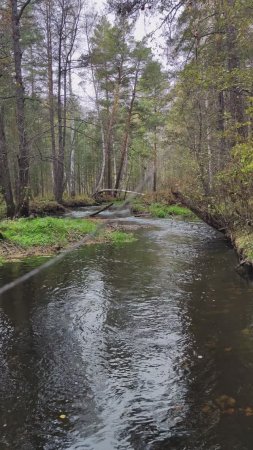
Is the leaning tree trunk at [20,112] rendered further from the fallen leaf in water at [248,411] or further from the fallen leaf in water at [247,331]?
the fallen leaf in water at [248,411]

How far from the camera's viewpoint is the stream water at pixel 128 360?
360cm

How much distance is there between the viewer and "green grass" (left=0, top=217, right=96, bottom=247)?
40.1 feet

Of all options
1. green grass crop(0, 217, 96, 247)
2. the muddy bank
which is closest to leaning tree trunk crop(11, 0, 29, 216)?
Answer: green grass crop(0, 217, 96, 247)

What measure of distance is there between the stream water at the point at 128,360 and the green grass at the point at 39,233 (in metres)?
2.96

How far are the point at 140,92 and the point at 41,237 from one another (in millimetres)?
21781

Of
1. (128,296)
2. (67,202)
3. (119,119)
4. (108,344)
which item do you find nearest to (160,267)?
(128,296)

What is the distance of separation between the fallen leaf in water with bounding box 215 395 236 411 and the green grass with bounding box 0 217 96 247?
349 inches

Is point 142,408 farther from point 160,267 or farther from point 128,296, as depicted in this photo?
point 160,267

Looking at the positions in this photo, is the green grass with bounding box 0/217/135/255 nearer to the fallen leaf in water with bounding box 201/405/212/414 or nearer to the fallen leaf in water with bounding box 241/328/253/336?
the fallen leaf in water with bounding box 241/328/253/336

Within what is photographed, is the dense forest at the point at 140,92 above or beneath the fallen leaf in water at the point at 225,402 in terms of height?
above

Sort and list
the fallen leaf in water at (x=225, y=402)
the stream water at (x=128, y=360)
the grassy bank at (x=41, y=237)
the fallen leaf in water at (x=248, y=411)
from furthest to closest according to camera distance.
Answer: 1. the grassy bank at (x=41, y=237)
2. the fallen leaf in water at (x=225, y=402)
3. the fallen leaf in water at (x=248, y=411)
4. the stream water at (x=128, y=360)

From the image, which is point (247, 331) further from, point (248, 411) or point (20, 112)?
point (20, 112)

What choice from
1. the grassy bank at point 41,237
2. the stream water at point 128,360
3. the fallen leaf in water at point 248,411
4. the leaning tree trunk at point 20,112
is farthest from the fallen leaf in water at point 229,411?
the leaning tree trunk at point 20,112

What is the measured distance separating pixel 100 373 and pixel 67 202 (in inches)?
870
